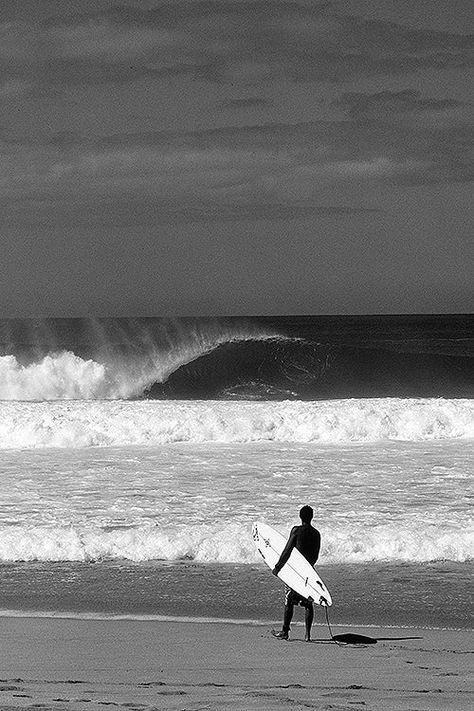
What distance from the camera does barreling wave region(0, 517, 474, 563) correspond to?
9586 mm

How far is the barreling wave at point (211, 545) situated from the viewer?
9586 mm

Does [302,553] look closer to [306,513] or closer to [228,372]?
[306,513]

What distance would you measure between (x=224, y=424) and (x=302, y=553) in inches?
424

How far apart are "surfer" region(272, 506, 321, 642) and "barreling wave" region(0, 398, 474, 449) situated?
33.8 feet

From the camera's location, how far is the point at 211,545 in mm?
9656

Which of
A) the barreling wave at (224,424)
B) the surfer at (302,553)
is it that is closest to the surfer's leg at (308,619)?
the surfer at (302,553)

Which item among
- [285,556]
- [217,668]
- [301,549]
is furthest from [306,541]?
[217,668]

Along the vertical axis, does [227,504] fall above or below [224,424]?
→ below

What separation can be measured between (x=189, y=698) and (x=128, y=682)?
0.59m

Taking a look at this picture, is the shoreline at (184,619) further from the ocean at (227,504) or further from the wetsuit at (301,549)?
the wetsuit at (301,549)

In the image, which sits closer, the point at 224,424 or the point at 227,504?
the point at 227,504

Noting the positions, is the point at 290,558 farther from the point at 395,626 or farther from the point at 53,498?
the point at 53,498

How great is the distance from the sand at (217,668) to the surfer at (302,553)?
0.59ft

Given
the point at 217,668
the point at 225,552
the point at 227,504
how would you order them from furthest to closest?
the point at 227,504, the point at 225,552, the point at 217,668
